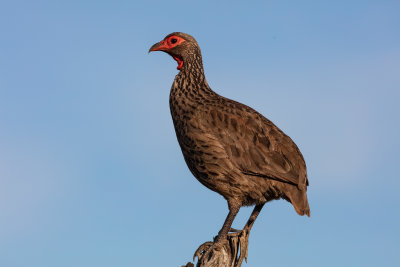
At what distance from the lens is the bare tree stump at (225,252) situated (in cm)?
700

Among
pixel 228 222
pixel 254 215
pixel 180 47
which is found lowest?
pixel 228 222

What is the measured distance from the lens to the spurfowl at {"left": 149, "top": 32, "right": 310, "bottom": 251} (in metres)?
7.44

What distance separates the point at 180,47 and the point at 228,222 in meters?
2.92

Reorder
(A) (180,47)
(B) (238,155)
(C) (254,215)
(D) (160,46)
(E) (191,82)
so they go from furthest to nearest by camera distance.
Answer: (D) (160,46) < (A) (180,47) < (E) (191,82) < (C) (254,215) < (B) (238,155)

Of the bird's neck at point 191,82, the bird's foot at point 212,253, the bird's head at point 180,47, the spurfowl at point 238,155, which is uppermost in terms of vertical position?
the bird's head at point 180,47

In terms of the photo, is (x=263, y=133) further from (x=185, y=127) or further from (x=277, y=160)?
(x=185, y=127)

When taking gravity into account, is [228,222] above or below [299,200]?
below

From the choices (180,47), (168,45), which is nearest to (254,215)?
(180,47)

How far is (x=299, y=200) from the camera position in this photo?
7414 millimetres

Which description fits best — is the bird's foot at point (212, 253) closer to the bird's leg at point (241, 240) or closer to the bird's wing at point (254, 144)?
the bird's leg at point (241, 240)

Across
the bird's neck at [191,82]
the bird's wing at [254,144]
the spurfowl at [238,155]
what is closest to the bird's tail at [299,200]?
the spurfowl at [238,155]

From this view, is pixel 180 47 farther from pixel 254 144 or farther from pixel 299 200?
pixel 299 200

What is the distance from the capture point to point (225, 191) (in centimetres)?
755

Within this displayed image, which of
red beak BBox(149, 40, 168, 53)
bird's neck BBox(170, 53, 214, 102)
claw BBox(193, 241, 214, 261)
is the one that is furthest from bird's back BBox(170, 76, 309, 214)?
red beak BBox(149, 40, 168, 53)
